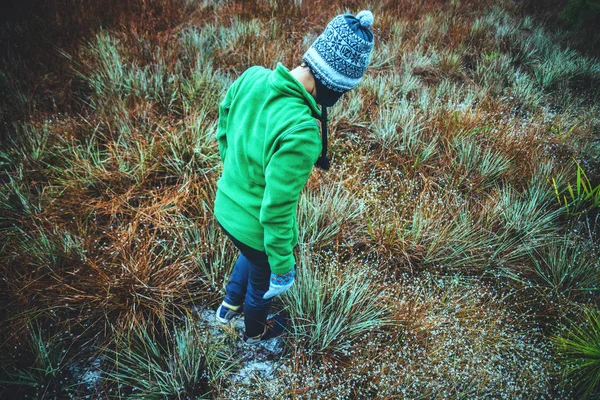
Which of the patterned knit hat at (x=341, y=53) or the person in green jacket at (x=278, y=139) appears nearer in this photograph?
the person in green jacket at (x=278, y=139)

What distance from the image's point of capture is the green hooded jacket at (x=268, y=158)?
1.21m

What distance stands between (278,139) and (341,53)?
1.63 feet

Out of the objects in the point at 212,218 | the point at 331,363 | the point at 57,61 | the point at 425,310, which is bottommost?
the point at 331,363

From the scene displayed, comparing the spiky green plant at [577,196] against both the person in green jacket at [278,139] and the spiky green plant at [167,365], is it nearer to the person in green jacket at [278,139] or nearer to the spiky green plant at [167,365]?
the person in green jacket at [278,139]

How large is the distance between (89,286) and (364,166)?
8.20 feet

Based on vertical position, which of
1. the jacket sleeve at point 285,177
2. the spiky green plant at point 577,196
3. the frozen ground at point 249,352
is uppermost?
the jacket sleeve at point 285,177

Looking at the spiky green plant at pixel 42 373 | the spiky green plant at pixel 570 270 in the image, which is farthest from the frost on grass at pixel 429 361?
the spiky green plant at pixel 42 373

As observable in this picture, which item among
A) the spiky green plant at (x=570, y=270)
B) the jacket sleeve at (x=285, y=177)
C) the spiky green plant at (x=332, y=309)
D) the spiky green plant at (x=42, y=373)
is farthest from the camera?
the spiky green plant at (x=570, y=270)

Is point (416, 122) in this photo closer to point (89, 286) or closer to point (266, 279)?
point (266, 279)

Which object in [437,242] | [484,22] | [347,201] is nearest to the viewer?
[437,242]

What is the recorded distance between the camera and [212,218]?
2.44 metres

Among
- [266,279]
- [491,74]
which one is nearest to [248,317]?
[266,279]

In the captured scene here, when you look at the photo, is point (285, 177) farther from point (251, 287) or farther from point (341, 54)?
point (251, 287)

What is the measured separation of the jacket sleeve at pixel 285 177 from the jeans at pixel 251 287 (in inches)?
11.2
